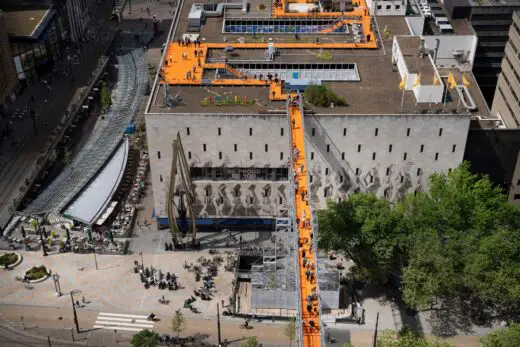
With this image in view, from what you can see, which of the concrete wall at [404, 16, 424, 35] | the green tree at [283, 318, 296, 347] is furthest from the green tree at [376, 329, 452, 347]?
the concrete wall at [404, 16, 424, 35]

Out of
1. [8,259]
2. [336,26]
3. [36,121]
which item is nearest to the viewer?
[8,259]

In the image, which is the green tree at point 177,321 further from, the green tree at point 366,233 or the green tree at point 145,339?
the green tree at point 366,233

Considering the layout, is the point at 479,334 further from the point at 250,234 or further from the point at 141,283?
the point at 141,283

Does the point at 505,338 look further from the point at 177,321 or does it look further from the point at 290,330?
the point at 177,321

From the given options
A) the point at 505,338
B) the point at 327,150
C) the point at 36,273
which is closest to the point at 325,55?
the point at 327,150

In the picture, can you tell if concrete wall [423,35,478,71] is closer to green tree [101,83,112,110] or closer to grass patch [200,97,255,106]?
grass patch [200,97,255,106]

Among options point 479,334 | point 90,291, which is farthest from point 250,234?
point 479,334

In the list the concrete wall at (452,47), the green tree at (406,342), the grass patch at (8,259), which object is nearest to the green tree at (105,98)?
the grass patch at (8,259)
